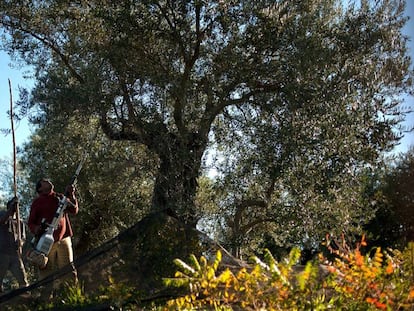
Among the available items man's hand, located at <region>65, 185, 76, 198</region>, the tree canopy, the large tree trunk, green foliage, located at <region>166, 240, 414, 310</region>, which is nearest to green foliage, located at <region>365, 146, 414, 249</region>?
the tree canopy

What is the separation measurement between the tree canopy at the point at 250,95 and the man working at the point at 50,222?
2948 mm

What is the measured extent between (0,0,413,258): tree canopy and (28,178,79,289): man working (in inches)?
116

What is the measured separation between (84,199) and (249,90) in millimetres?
5297

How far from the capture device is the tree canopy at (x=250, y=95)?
365 inches

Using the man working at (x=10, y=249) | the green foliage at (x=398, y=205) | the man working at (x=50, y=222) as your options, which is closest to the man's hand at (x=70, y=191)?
Answer: the man working at (x=50, y=222)

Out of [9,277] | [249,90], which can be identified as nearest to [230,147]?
[249,90]

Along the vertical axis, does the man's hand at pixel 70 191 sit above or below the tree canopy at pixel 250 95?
below

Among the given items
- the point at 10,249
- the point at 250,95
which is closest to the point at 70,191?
the point at 10,249

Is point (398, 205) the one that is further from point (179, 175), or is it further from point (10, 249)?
point (10, 249)

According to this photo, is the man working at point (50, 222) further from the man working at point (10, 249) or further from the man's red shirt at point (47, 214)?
the man working at point (10, 249)

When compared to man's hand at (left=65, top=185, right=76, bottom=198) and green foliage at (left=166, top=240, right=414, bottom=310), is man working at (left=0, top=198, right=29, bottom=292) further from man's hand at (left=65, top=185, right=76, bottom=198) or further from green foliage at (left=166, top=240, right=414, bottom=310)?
green foliage at (left=166, top=240, right=414, bottom=310)

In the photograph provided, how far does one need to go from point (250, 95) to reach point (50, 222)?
4.97 meters

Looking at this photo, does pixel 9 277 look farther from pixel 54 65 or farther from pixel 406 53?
pixel 406 53

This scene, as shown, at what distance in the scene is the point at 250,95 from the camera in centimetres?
1021
